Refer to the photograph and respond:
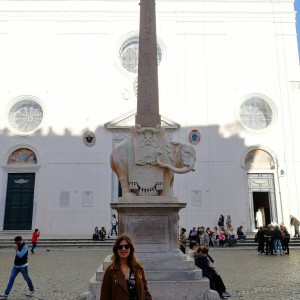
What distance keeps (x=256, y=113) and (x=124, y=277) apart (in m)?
18.4

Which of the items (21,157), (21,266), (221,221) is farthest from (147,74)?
(21,157)

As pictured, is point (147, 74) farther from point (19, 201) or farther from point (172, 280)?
point (19, 201)


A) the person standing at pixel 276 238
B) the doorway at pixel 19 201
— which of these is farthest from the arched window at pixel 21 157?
the person standing at pixel 276 238

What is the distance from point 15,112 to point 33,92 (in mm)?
1385

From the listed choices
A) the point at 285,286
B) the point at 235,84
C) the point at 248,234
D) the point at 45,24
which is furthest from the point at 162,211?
the point at 45,24

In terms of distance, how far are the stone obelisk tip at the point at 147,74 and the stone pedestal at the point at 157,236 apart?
4.85ft

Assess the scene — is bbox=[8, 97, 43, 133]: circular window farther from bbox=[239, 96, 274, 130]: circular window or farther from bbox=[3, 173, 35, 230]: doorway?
bbox=[239, 96, 274, 130]: circular window

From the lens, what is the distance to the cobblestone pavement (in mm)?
6255

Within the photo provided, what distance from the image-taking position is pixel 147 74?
6934 millimetres

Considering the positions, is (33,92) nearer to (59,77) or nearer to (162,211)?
(59,77)

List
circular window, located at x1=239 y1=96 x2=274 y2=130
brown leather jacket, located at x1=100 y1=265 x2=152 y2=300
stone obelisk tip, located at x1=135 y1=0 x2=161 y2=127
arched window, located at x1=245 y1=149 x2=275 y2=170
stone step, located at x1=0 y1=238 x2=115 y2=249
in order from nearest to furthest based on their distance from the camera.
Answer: brown leather jacket, located at x1=100 y1=265 x2=152 y2=300, stone obelisk tip, located at x1=135 y1=0 x2=161 y2=127, stone step, located at x1=0 y1=238 x2=115 y2=249, arched window, located at x1=245 y1=149 x2=275 y2=170, circular window, located at x1=239 y1=96 x2=274 y2=130

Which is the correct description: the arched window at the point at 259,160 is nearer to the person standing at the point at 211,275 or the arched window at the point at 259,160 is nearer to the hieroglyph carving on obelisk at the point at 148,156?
the hieroglyph carving on obelisk at the point at 148,156

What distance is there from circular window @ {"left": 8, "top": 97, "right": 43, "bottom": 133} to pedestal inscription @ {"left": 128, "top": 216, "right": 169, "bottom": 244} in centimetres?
1462

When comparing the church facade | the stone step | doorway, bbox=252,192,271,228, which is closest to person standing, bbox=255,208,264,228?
the church facade
